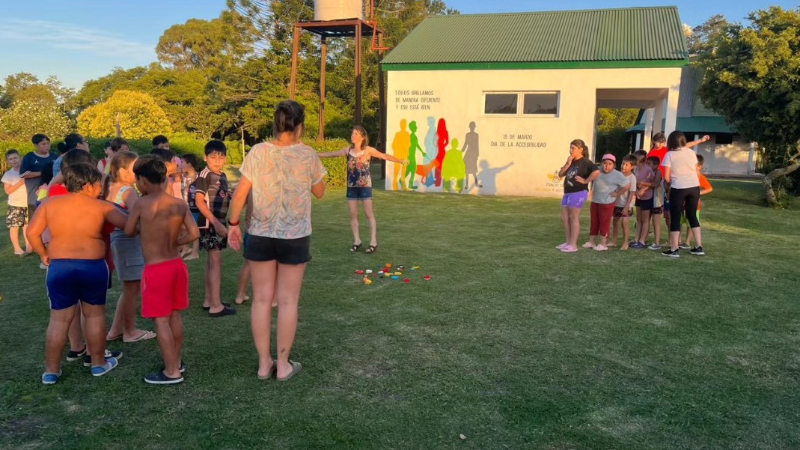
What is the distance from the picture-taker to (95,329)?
3.51 meters

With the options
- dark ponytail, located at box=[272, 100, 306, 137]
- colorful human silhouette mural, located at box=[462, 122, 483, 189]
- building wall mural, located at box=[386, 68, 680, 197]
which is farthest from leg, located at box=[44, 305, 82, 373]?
colorful human silhouette mural, located at box=[462, 122, 483, 189]

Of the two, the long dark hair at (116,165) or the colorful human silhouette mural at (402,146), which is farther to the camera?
the colorful human silhouette mural at (402,146)

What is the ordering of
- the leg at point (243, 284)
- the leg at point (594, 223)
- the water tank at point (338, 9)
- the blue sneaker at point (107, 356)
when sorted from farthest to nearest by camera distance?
1. the water tank at point (338, 9)
2. the leg at point (594, 223)
3. the leg at point (243, 284)
4. the blue sneaker at point (107, 356)

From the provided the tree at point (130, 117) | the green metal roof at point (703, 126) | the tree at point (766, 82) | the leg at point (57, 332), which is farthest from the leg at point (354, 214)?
the tree at point (130, 117)

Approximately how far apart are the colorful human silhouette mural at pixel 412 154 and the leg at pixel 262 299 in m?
12.5

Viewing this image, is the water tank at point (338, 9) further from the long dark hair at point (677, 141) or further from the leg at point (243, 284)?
the leg at point (243, 284)

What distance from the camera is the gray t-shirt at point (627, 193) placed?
7660 millimetres

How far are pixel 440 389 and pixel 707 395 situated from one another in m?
1.74

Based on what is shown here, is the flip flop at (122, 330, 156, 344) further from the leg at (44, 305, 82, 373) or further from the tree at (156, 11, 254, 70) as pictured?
the tree at (156, 11, 254, 70)

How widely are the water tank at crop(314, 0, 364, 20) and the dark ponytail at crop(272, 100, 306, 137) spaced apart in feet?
51.0

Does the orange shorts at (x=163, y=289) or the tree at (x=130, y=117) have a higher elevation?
the tree at (x=130, y=117)

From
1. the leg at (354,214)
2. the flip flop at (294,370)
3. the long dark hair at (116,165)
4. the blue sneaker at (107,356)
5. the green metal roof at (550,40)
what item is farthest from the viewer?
the green metal roof at (550,40)

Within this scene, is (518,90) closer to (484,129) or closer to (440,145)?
(484,129)

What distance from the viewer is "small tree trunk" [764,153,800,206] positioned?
13062 millimetres
